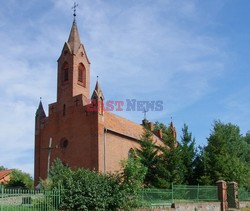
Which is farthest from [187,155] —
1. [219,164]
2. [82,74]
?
[82,74]

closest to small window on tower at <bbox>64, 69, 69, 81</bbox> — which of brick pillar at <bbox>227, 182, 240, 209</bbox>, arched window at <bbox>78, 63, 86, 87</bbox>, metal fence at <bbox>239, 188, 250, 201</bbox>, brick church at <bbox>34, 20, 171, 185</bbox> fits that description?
brick church at <bbox>34, 20, 171, 185</bbox>

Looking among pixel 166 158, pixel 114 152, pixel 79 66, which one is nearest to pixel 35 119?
pixel 79 66

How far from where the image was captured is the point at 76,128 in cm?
3388

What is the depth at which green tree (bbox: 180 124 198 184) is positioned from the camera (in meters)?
32.4

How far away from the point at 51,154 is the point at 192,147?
549 inches

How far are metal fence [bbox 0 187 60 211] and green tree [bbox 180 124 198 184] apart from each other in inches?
664

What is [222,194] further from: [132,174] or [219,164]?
[132,174]

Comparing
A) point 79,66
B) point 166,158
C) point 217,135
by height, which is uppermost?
point 79,66

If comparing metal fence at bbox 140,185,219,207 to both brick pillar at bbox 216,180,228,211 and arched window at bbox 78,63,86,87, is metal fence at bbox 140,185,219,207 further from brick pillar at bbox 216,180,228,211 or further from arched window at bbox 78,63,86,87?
arched window at bbox 78,63,86,87

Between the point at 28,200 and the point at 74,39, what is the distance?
24.0 m

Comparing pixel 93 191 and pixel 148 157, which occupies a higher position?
pixel 148 157

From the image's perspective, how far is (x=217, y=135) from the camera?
3416 centimetres

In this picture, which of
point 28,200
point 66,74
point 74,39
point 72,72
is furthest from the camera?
point 74,39

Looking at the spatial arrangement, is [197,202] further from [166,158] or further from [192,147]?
[192,147]
